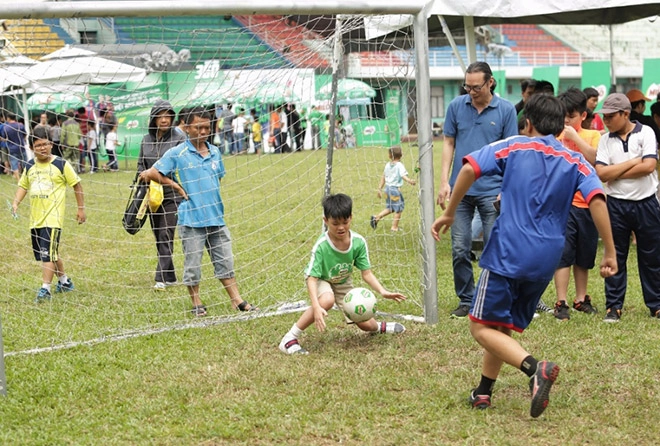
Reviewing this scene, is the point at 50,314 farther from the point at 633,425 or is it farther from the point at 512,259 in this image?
the point at 633,425

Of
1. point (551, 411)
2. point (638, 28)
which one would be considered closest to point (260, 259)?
point (551, 411)

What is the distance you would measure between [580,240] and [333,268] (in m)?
2.18

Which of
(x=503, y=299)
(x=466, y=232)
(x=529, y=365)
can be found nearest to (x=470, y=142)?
(x=466, y=232)

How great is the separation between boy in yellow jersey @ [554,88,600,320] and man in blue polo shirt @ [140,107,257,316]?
275cm

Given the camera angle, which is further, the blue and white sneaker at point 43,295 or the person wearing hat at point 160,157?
the blue and white sneaker at point 43,295

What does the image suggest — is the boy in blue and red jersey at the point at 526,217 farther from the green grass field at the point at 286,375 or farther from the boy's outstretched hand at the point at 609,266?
the green grass field at the point at 286,375

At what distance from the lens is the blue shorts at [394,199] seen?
37.9 ft

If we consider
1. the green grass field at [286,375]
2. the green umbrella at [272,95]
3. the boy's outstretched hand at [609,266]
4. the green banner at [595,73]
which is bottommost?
the green grass field at [286,375]

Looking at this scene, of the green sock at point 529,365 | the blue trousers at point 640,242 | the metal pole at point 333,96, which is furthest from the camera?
the metal pole at point 333,96

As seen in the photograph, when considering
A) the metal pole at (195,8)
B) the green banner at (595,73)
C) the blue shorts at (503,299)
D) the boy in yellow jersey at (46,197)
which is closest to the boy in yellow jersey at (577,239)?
the metal pole at (195,8)

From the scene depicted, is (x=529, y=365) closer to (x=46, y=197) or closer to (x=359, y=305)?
(x=359, y=305)

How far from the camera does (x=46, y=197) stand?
783 centimetres

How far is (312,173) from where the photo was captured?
11.4 m

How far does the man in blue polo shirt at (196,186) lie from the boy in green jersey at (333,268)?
1.34 m
